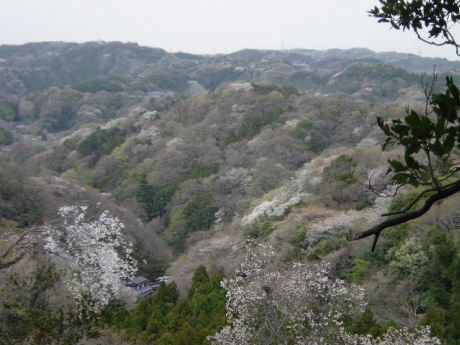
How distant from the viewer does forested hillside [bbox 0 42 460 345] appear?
17.8ft

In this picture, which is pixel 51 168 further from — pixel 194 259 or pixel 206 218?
pixel 194 259

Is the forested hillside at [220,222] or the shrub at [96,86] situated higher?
the shrub at [96,86]

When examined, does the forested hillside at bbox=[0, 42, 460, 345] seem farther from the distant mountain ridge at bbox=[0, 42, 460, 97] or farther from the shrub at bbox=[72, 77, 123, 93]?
the distant mountain ridge at bbox=[0, 42, 460, 97]

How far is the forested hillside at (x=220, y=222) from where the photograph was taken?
5434mm

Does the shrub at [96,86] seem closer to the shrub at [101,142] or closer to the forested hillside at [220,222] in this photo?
the forested hillside at [220,222]

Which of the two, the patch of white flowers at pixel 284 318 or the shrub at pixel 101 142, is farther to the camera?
the shrub at pixel 101 142

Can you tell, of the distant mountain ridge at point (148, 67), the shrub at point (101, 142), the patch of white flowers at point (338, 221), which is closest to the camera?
the patch of white flowers at point (338, 221)

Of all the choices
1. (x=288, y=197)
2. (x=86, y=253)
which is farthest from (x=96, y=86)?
(x=86, y=253)

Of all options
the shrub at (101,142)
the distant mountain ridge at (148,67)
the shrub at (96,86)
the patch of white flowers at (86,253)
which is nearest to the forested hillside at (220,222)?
the patch of white flowers at (86,253)

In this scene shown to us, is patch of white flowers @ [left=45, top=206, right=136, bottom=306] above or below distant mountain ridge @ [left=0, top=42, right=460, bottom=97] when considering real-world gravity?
below

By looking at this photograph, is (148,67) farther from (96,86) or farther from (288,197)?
(288,197)

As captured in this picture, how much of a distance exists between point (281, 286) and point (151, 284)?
16108 millimetres

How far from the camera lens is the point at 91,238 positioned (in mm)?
5172

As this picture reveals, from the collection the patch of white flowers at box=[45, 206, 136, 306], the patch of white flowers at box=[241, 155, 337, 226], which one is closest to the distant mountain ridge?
the patch of white flowers at box=[241, 155, 337, 226]
